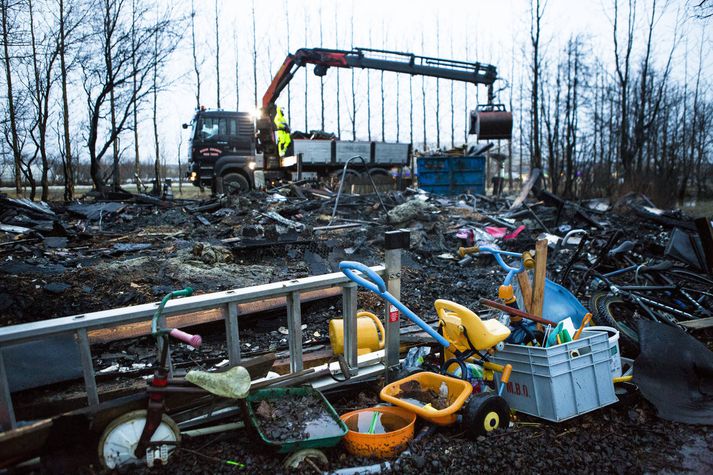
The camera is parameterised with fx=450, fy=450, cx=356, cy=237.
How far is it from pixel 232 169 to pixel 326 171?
10.6 ft

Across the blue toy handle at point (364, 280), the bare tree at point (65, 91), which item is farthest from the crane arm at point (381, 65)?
the blue toy handle at point (364, 280)

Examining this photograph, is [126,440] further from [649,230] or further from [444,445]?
[649,230]

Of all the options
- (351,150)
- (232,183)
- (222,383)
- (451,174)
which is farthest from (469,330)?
(351,150)

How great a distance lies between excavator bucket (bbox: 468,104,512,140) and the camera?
11.9 meters

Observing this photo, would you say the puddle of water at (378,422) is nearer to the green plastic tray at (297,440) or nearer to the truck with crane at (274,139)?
the green plastic tray at (297,440)

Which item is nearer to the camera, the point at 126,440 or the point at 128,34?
the point at 126,440

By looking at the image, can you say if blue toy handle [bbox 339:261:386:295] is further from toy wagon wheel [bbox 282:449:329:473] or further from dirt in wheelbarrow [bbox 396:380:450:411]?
toy wagon wheel [bbox 282:449:329:473]

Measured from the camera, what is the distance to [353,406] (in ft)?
10.1

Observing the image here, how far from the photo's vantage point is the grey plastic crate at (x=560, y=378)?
8.97 ft

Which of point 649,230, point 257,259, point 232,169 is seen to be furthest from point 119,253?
point 649,230

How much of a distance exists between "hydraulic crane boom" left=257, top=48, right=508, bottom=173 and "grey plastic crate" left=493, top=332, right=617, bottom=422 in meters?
11.1

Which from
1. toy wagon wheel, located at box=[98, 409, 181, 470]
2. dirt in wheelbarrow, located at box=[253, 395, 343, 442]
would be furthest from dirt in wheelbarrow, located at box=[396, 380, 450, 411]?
toy wagon wheel, located at box=[98, 409, 181, 470]

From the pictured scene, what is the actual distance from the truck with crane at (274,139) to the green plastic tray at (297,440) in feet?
34.4

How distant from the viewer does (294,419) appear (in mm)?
2527
